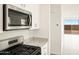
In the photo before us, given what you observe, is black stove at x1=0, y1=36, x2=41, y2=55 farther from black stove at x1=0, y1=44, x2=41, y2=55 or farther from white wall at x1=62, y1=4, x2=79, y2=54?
white wall at x1=62, y1=4, x2=79, y2=54

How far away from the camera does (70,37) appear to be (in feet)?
11.6

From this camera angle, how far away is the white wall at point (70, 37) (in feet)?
11.0

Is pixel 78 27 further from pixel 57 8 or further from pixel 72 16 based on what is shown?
pixel 57 8

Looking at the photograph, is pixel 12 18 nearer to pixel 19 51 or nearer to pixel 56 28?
pixel 19 51

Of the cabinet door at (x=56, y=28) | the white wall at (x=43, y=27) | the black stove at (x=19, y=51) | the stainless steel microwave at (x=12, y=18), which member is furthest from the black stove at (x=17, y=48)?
the cabinet door at (x=56, y=28)

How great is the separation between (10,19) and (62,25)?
2614 millimetres

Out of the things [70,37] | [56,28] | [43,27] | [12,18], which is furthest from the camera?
[56,28]

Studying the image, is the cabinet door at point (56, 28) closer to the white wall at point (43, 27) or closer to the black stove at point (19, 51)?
the white wall at point (43, 27)

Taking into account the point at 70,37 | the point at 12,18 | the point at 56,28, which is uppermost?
the point at 12,18

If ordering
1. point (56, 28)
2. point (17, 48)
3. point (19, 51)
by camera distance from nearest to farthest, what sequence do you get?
point (19, 51) < point (17, 48) < point (56, 28)

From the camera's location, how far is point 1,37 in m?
1.45

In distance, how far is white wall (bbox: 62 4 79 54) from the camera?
11.0ft

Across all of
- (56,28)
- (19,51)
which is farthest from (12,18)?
(56,28)
